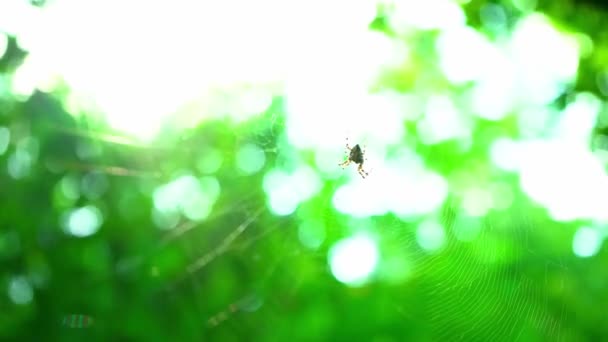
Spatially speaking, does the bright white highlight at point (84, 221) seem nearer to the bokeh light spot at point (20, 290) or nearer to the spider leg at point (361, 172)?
the bokeh light spot at point (20, 290)

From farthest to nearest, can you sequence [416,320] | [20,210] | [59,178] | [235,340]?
1. [59,178]
2. [20,210]
3. [235,340]
4. [416,320]

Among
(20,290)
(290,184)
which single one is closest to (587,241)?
(290,184)

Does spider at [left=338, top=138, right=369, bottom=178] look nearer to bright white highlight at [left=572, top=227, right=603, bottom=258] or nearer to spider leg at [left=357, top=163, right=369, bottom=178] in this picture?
spider leg at [left=357, top=163, right=369, bottom=178]

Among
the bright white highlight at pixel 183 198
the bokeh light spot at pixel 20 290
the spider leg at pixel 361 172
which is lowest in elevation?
the spider leg at pixel 361 172

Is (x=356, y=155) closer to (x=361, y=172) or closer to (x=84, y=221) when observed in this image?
(x=361, y=172)

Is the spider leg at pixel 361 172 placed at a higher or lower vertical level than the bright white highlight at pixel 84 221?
lower

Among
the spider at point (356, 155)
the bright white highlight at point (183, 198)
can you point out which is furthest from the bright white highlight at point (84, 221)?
the spider at point (356, 155)

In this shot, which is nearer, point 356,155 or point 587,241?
point 356,155

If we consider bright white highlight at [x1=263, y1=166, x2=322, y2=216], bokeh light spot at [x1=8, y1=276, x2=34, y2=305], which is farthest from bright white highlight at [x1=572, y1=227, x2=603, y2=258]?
bokeh light spot at [x1=8, y1=276, x2=34, y2=305]

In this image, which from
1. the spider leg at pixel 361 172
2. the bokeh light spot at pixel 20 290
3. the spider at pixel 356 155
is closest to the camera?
the spider leg at pixel 361 172

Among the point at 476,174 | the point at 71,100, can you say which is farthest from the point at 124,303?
the point at 476,174

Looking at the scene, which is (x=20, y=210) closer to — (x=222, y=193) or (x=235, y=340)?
(x=222, y=193)
